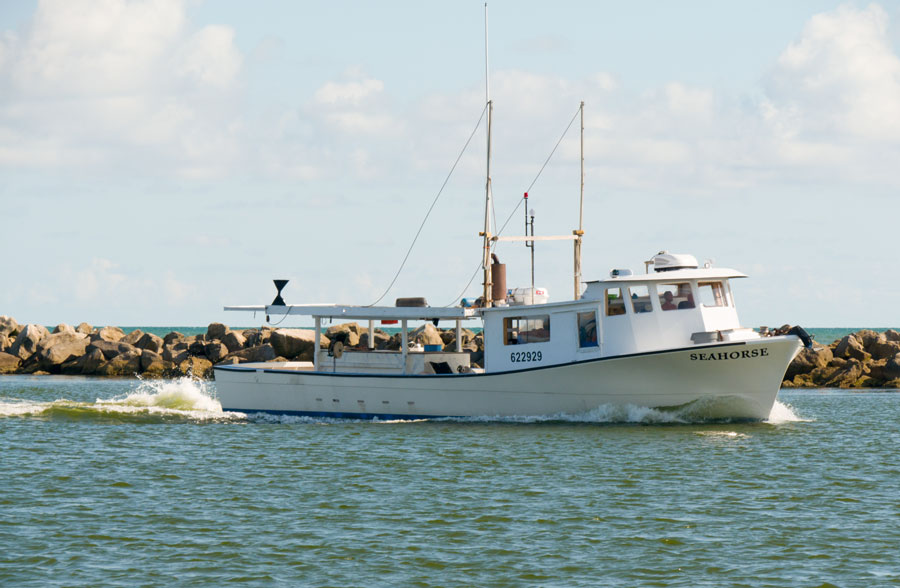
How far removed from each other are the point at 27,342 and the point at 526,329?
127ft

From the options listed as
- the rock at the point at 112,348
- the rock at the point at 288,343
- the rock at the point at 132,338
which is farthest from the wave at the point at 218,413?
the rock at the point at 132,338

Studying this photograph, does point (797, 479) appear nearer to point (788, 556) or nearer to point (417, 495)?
point (788, 556)

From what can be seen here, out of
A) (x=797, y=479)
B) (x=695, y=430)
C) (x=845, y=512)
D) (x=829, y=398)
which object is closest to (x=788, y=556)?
(x=845, y=512)

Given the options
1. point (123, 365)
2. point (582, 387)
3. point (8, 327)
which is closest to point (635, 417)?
point (582, 387)

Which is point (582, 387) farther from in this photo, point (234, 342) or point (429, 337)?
point (234, 342)

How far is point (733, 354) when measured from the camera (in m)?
25.3

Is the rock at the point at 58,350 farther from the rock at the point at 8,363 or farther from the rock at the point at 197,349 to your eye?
the rock at the point at 197,349

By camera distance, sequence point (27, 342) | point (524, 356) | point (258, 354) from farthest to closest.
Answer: point (27, 342) < point (258, 354) < point (524, 356)

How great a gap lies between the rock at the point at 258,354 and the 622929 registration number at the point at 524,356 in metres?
23.0

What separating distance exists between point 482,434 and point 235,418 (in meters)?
8.91

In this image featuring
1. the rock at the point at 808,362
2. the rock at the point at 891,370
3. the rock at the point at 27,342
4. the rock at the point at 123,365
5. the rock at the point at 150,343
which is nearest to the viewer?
the rock at the point at 891,370

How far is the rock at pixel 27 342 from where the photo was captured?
5725 cm

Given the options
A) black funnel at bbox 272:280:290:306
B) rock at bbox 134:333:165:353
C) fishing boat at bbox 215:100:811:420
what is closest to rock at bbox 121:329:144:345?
rock at bbox 134:333:165:353

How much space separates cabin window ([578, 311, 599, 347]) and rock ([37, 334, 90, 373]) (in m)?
37.1
